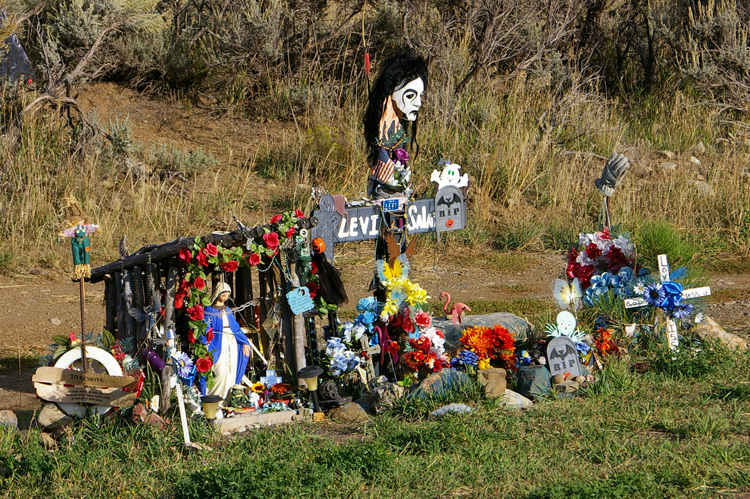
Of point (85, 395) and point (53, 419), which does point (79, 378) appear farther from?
point (53, 419)

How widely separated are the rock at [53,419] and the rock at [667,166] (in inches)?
381

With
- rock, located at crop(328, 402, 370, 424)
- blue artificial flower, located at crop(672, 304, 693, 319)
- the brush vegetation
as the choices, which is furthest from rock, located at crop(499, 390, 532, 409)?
the brush vegetation

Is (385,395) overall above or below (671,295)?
below

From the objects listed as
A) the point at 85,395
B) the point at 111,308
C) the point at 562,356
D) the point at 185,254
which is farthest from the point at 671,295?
the point at 85,395

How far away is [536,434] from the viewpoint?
4.84 m

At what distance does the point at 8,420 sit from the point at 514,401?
10.1ft

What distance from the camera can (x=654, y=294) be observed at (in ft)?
20.7

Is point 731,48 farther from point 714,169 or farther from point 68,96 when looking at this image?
point 68,96

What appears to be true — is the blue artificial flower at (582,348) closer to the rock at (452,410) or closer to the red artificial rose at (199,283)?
the rock at (452,410)

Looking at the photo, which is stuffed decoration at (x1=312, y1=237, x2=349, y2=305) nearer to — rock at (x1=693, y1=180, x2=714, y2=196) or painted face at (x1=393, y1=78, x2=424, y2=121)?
painted face at (x1=393, y1=78, x2=424, y2=121)

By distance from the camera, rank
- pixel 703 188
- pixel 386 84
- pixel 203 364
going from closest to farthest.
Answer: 1. pixel 203 364
2. pixel 386 84
3. pixel 703 188

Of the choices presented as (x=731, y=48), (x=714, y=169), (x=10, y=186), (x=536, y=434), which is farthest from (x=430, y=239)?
(x=731, y=48)

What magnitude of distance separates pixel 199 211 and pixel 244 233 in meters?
5.80

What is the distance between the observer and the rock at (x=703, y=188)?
11.4 meters
